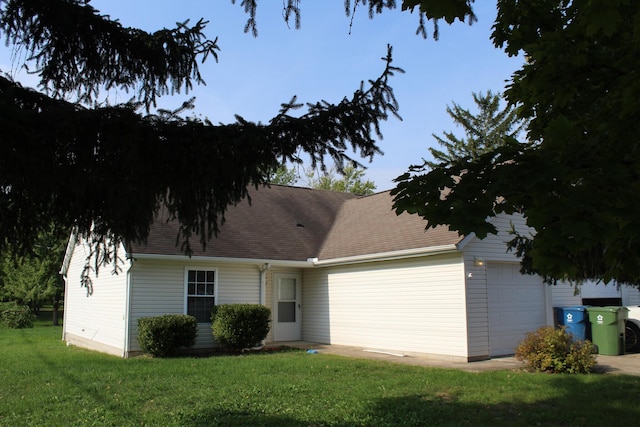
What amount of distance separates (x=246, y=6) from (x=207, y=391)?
6.11 m

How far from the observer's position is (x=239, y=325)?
1442 centimetres

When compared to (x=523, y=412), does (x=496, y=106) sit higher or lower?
higher

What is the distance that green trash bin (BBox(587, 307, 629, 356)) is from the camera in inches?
515

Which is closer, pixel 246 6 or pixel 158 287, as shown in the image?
pixel 246 6

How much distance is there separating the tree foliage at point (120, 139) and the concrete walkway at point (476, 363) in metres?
7.88

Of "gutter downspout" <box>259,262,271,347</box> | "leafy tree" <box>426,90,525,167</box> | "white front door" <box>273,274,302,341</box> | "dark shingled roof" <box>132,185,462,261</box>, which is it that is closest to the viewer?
"dark shingled roof" <box>132,185,462,261</box>

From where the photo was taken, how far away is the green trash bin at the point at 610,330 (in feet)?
42.9

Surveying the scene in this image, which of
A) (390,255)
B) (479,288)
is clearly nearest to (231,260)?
(390,255)

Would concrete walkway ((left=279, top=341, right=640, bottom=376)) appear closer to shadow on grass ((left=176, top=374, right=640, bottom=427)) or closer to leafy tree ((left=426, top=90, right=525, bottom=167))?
shadow on grass ((left=176, top=374, right=640, bottom=427))

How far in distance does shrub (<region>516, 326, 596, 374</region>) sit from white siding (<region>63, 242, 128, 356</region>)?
9.35 m

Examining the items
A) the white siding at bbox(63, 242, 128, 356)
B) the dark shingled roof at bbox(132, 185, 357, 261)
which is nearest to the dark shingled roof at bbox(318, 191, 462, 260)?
the dark shingled roof at bbox(132, 185, 357, 261)

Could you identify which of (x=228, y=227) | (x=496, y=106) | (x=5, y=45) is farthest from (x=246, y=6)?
(x=496, y=106)

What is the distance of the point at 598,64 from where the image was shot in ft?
13.1

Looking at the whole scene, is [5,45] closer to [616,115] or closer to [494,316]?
[616,115]
